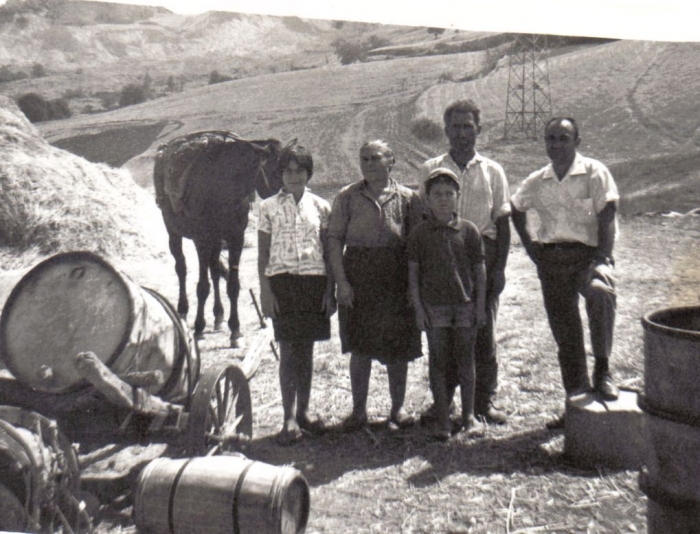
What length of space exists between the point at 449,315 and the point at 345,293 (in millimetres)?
578

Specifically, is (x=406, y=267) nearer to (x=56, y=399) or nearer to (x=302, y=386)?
(x=302, y=386)

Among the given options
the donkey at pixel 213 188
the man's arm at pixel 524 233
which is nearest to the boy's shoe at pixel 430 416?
the man's arm at pixel 524 233

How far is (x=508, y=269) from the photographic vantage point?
8.22 meters

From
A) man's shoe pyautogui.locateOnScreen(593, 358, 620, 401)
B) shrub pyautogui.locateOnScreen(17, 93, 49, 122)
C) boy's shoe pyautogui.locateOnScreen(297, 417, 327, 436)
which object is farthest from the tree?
boy's shoe pyautogui.locateOnScreen(297, 417, 327, 436)

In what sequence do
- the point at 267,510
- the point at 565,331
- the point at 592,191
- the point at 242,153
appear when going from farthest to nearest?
the point at 242,153 < the point at 565,331 < the point at 592,191 < the point at 267,510

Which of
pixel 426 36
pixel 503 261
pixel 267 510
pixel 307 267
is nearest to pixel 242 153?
pixel 426 36

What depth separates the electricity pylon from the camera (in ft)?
20.9

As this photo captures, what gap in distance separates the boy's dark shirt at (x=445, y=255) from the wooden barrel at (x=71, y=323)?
4.67 ft

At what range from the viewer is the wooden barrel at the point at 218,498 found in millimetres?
2516

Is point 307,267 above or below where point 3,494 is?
above

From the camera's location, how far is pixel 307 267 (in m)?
3.69

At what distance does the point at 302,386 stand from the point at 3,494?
1.84 m

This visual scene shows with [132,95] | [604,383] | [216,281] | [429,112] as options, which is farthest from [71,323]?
[429,112]

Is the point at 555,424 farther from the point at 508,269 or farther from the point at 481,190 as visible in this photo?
the point at 508,269
